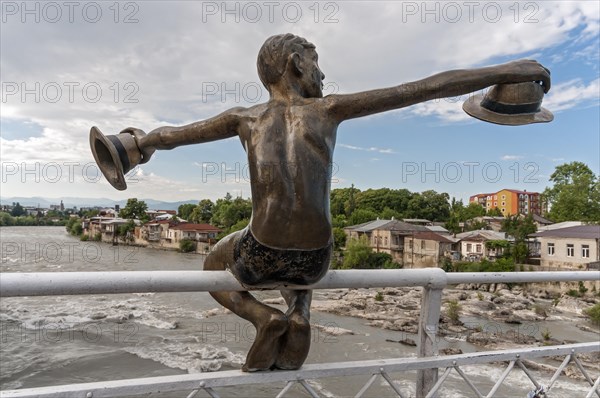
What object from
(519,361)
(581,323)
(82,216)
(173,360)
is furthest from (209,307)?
(82,216)

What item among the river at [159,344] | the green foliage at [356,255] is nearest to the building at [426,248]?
the green foliage at [356,255]

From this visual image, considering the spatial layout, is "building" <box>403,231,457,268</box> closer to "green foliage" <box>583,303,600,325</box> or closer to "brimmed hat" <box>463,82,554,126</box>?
"green foliage" <box>583,303,600,325</box>

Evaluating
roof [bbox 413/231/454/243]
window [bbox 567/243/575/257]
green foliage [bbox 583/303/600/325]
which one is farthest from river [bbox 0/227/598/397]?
roof [bbox 413/231/454/243]

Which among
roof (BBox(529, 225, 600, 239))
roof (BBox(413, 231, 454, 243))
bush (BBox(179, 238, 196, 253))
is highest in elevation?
roof (BBox(529, 225, 600, 239))

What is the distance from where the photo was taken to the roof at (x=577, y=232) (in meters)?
28.5

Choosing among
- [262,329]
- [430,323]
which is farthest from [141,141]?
[430,323]

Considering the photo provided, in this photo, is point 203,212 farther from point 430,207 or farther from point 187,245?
point 430,207

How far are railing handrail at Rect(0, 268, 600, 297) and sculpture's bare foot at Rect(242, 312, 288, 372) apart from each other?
4.9 inches

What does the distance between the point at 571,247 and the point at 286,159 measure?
108 feet

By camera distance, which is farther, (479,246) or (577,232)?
(479,246)

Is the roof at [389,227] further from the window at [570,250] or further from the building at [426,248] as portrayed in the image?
the window at [570,250]

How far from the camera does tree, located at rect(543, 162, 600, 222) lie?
37.4m

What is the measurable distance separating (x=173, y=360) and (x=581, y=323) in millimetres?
19126

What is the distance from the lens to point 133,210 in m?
50.9
